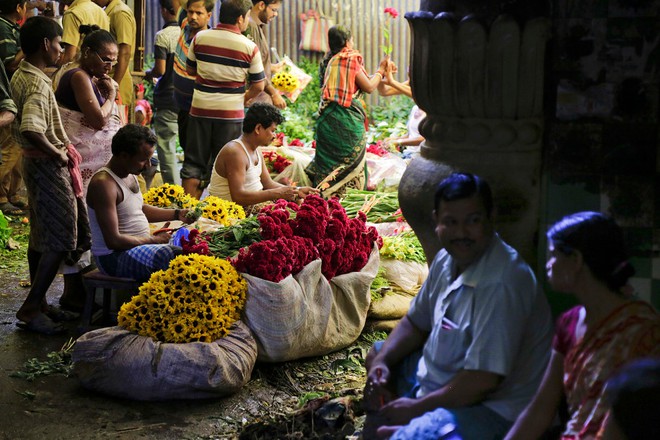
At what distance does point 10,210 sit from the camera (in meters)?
10.0

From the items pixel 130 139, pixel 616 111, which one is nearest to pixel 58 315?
pixel 130 139

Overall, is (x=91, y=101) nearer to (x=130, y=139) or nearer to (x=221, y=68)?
(x=130, y=139)

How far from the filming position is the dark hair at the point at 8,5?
825 cm

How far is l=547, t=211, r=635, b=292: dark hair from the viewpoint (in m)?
2.62

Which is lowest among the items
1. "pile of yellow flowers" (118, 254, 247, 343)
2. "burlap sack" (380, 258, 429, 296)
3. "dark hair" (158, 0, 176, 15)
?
"burlap sack" (380, 258, 429, 296)

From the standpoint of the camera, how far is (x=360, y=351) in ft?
19.7

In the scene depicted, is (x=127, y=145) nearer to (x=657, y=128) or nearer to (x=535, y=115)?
(x=535, y=115)

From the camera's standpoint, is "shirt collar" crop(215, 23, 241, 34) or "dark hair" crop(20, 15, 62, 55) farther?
"shirt collar" crop(215, 23, 241, 34)

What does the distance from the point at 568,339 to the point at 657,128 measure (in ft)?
3.45

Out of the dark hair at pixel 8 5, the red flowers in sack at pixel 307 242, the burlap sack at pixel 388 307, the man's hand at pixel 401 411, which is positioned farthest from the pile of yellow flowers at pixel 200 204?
the man's hand at pixel 401 411

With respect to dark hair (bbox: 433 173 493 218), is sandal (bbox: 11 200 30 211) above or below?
below

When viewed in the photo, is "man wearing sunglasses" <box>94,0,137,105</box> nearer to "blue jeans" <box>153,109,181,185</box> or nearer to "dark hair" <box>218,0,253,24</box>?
"blue jeans" <box>153,109,181,185</box>

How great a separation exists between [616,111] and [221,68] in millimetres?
5559

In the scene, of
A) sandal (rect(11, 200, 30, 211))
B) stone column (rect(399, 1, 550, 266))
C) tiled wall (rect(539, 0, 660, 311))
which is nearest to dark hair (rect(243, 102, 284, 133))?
stone column (rect(399, 1, 550, 266))
